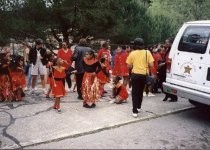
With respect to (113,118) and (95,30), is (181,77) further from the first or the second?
(95,30)

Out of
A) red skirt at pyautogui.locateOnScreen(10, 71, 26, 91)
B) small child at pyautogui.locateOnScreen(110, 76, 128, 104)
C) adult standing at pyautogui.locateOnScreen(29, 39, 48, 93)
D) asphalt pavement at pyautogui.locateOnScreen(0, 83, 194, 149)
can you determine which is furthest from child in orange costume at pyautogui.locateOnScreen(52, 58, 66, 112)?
adult standing at pyautogui.locateOnScreen(29, 39, 48, 93)

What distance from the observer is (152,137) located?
6.91 m

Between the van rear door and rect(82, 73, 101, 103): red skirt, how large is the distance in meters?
1.93

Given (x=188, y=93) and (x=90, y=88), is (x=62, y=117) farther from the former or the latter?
(x=188, y=93)

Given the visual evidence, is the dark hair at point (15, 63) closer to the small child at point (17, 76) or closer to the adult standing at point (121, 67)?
the small child at point (17, 76)

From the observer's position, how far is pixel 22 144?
20.6 ft

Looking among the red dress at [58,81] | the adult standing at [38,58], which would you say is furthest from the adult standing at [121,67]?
the red dress at [58,81]

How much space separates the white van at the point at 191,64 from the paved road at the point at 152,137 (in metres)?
0.64

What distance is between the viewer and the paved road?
640cm

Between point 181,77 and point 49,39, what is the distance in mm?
10814

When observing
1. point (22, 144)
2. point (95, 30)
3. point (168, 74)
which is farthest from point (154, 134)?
point (95, 30)

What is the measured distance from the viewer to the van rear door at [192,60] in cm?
771

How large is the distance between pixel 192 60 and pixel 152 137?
7.04 ft

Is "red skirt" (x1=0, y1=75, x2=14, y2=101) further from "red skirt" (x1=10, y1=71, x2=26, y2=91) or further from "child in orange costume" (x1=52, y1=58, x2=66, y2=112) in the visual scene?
"child in orange costume" (x1=52, y1=58, x2=66, y2=112)
